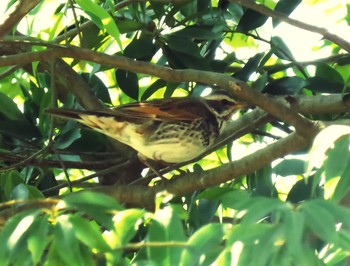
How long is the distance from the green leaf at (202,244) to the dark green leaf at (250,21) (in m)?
2.23

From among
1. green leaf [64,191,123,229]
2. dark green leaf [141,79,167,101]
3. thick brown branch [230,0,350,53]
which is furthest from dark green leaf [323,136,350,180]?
dark green leaf [141,79,167,101]

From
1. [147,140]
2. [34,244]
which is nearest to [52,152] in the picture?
[147,140]

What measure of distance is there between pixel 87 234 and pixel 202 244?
260mm

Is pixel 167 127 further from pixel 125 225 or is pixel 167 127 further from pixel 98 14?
pixel 125 225

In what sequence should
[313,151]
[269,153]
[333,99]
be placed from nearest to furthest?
1. [313,151]
2. [269,153]
3. [333,99]

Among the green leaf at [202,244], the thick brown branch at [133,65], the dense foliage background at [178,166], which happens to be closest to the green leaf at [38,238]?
the dense foliage background at [178,166]

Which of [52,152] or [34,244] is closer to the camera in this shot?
[34,244]

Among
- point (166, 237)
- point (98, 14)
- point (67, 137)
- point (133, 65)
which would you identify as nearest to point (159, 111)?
point (67, 137)

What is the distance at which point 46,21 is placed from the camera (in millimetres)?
3916

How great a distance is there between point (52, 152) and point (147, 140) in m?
0.55

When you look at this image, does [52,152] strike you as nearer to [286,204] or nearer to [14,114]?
[14,114]

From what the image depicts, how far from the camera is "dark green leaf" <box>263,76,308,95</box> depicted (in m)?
4.03

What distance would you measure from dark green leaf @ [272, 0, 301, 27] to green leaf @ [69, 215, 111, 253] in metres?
2.21

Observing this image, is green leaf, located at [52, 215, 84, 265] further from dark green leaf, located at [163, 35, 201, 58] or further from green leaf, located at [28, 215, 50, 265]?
dark green leaf, located at [163, 35, 201, 58]
